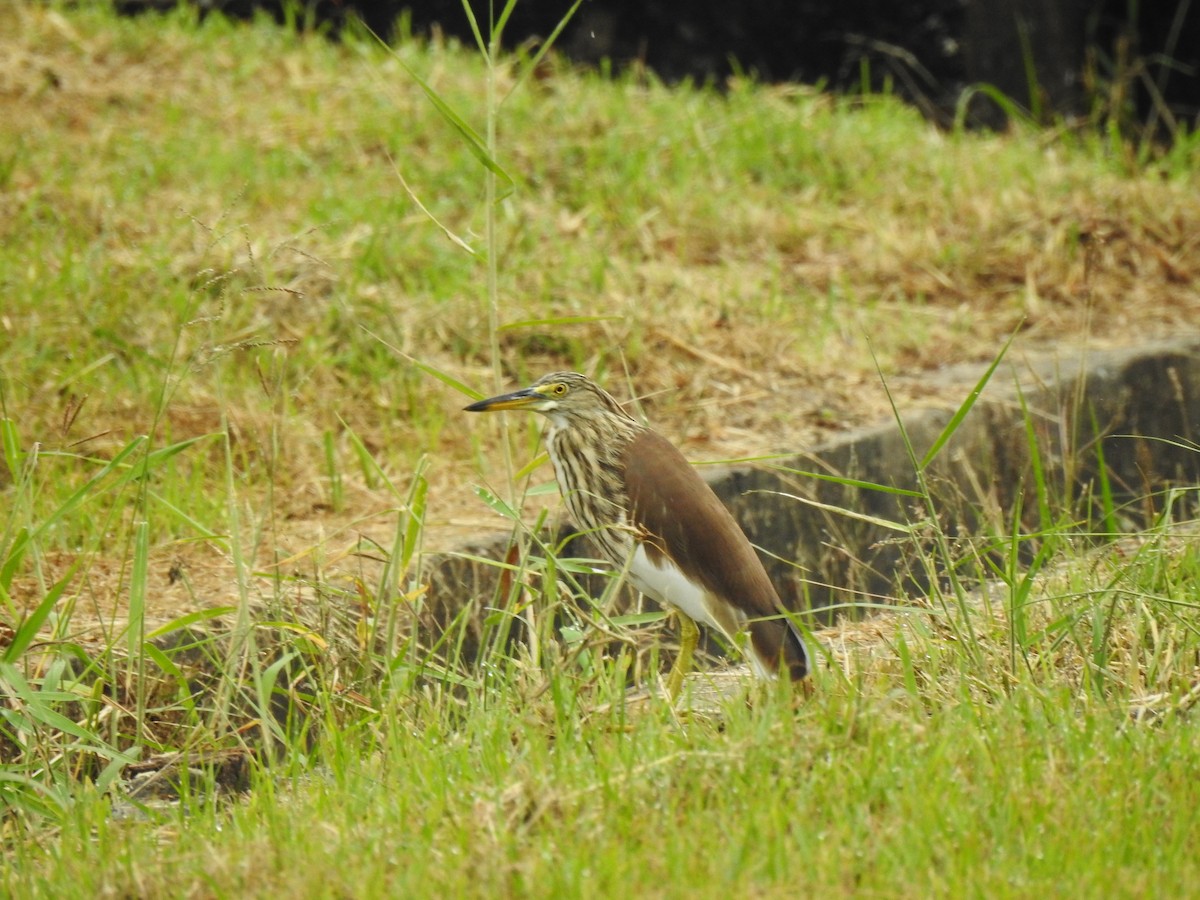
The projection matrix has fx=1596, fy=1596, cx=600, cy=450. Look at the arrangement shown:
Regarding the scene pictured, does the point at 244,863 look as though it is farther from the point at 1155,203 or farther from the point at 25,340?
the point at 1155,203

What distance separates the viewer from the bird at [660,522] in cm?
342

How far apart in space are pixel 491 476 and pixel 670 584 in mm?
1375

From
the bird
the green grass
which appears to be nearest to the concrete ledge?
the green grass

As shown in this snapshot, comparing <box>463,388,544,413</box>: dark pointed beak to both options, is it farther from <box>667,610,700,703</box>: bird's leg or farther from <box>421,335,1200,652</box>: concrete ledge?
<box>667,610,700,703</box>: bird's leg

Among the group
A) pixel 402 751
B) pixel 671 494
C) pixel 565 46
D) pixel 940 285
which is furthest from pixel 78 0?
pixel 402 751

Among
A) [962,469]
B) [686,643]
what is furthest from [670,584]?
[962,469]

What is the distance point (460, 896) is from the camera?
7.59 feet

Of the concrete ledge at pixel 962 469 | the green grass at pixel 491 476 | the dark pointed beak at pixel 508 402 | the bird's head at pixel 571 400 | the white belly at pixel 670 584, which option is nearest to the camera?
the green grass at pixel 491 476

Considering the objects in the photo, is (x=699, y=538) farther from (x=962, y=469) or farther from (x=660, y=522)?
(x=962, y=469)

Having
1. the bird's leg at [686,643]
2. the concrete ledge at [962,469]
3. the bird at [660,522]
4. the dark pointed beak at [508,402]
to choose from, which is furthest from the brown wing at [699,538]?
the concrete ledge at [962,469]

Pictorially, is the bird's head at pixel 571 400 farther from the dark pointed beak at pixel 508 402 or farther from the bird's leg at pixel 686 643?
the bird's leg at pixel 686 643

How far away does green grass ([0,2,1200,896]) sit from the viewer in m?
2.52

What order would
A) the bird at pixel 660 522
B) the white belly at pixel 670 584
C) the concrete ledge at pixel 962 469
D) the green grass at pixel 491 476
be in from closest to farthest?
the green grass at pixel 491 476, the bird at pixel 660 522, the white belly at pixel 670 584, the concrete ledge at pixel 962 469

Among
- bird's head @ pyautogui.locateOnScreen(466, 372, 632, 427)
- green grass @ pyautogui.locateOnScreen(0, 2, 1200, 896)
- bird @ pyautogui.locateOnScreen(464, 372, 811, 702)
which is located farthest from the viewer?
bird's head @ pyautogui.locateOnScreen(466, 372, 632, 427)
